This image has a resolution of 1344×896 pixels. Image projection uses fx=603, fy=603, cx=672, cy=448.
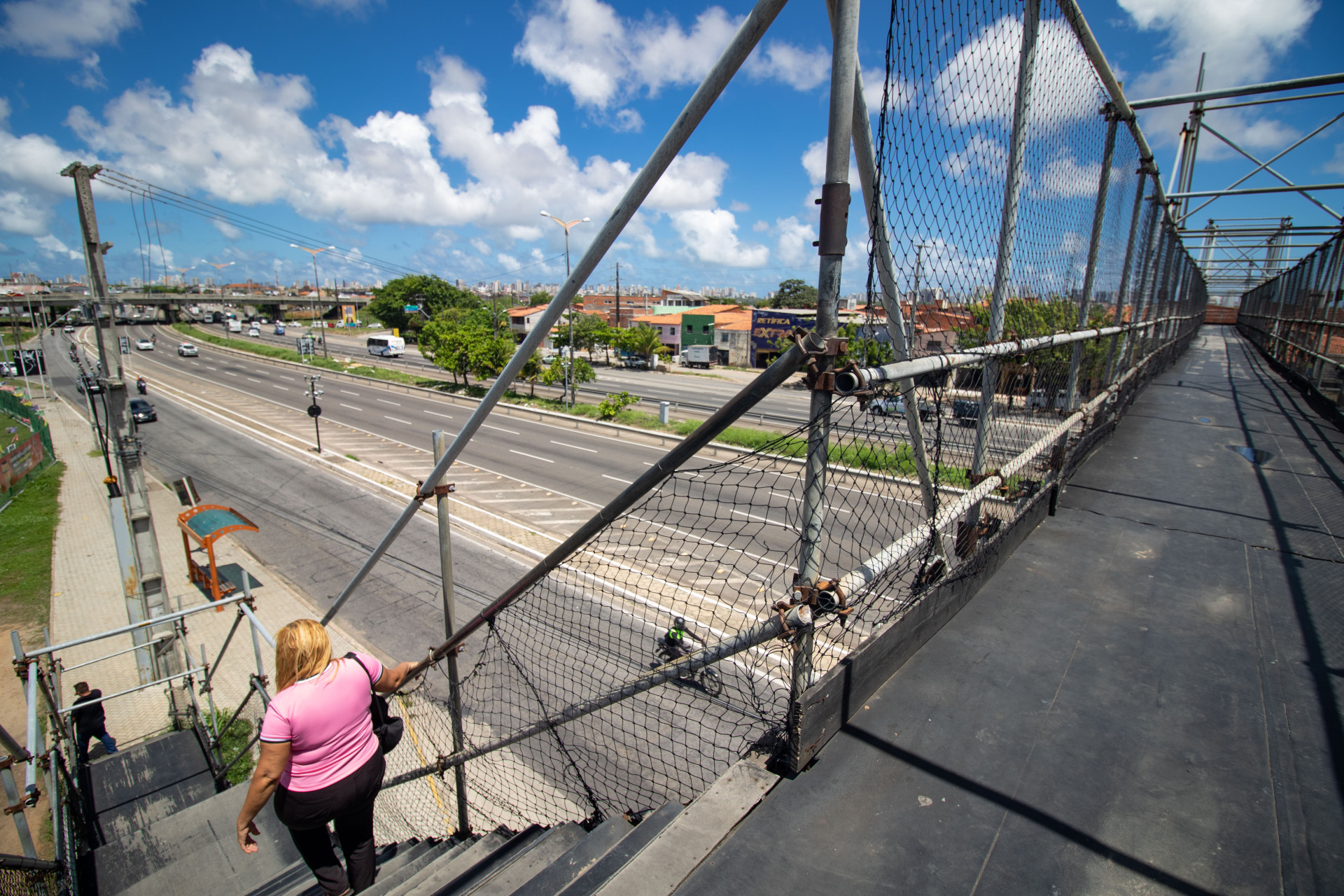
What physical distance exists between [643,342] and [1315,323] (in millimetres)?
36759

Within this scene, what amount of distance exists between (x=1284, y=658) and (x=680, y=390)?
32428 millimetres

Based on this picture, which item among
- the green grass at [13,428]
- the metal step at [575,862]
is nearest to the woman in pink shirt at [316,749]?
the metal step at [575,862]

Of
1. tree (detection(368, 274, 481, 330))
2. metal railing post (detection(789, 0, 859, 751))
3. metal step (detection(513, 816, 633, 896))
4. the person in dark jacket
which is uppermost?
tree (detection(368, 274, 481, 330))

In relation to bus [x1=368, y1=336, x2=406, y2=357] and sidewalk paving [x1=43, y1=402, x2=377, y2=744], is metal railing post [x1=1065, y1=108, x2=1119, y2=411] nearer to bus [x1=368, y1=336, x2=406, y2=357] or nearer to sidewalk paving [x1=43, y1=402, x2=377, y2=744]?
sidewalk paving [x1=43, y1=402, x2=377, y2=744]

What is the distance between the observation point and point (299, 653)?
7.53ft

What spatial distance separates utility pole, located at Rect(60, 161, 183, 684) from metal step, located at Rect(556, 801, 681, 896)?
8088 millimetres

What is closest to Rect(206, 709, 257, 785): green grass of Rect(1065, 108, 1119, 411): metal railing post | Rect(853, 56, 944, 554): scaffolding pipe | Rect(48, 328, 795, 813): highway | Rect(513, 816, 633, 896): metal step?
Rect(48, 328, 795, 813): highway

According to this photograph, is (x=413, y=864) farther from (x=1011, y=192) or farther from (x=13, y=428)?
(x=13, y=428)

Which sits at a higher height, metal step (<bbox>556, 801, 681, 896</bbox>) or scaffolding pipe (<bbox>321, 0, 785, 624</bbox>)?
scaffolding pipe (<bbox>321, 0, 785, 624</bbox>)

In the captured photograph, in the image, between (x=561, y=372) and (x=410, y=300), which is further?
(x=410, y=300)

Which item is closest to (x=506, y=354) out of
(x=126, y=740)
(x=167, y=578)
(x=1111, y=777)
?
(x=167, y=578)

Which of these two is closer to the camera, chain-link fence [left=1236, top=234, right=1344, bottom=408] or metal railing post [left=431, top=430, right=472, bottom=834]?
metal railing post [left=431, top=430, right=472, bottom=834]

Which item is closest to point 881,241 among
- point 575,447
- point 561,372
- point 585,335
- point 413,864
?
point 413,864

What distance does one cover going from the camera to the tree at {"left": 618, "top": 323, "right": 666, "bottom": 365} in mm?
44250
